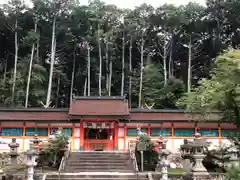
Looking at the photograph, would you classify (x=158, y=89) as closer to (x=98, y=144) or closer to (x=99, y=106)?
(x=99, y=106)

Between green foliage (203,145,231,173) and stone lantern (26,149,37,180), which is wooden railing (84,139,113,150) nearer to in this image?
green foliage (203,145,231,173)

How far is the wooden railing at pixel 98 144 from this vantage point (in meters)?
18.8

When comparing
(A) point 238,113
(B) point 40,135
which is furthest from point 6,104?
(A) point 238,113

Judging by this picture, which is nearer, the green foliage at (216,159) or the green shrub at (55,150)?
the green foliage at (216,159)

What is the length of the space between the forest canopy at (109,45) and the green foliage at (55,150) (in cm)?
1395

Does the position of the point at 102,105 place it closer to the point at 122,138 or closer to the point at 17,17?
the point at 122,138

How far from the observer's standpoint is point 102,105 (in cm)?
2023

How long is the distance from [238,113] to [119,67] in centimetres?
2120

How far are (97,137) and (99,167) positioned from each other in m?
4.79

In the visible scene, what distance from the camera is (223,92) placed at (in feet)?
39.7

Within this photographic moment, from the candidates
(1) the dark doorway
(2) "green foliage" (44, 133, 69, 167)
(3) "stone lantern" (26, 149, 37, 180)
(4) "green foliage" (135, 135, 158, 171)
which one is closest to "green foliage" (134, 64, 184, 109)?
(1) the dark doorway

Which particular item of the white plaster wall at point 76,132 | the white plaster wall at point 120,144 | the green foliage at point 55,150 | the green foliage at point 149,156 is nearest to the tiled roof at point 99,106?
the white plaster wall at point 76,132

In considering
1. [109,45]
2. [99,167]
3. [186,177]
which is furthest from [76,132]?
[109,45]

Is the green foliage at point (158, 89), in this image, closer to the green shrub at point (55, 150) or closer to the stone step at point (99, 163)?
the stone step at point (99, 163)
